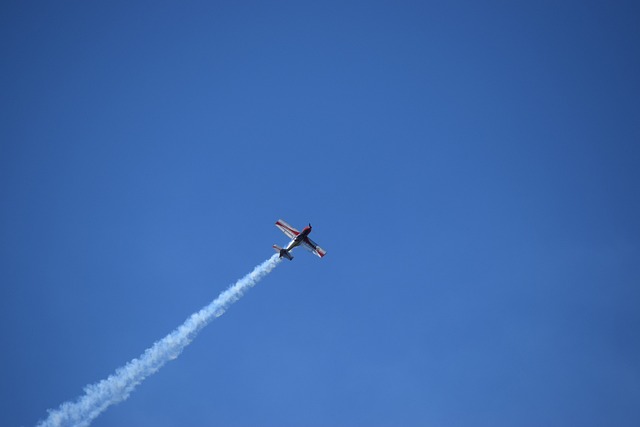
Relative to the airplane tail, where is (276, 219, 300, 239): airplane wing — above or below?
above

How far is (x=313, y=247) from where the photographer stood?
6688 centimetres

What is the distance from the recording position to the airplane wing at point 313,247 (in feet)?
218

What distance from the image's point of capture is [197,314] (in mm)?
64938

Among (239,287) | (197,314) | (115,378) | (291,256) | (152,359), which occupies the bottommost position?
(115,378)

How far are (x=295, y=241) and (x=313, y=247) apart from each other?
2.70 metres

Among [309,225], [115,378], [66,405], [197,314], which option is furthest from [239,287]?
A: [66,405]

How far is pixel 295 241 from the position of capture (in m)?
65.8

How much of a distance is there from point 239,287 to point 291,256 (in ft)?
26.1

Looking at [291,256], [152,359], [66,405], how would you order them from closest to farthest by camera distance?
[66,405] → [152,359] → [291,256]

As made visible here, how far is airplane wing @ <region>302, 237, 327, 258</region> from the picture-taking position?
218 feet

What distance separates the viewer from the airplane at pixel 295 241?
65438 mm

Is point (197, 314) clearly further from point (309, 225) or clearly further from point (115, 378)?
point (309, 225)

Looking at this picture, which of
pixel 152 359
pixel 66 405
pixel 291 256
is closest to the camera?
pixel 66 405

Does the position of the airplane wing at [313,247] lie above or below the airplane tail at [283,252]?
above
